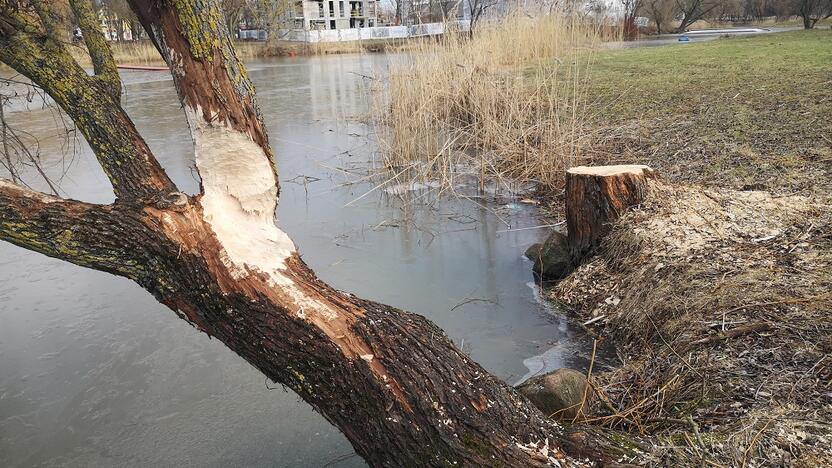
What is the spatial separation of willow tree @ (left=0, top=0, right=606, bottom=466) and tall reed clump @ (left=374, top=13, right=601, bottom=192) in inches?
142

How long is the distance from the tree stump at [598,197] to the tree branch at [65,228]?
270 centimetres

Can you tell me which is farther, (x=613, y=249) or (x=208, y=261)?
(x=613, y=249)

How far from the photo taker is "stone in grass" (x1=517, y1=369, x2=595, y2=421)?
6.91ft

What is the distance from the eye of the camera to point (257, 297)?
177cm

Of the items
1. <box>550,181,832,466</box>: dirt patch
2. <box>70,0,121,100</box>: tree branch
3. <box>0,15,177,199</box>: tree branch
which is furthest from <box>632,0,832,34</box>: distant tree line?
<box>0,15,177,199</box>: tree branch

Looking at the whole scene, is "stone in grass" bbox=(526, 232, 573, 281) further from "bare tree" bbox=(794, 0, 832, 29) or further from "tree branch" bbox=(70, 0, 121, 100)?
"bare tree" bbox=(794, 0, 832, 29)

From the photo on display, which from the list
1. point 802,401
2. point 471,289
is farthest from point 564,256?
point 802,401

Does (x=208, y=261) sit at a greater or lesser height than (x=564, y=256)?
greater

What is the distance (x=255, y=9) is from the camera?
29844mm

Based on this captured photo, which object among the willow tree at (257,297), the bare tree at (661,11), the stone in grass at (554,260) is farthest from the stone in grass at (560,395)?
the bare tree at (661,11)

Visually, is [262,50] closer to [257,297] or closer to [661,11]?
[661,11]

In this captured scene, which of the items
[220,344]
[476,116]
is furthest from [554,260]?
[476,116]

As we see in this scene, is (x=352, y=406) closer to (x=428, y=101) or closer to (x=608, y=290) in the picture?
(x=608, y=290)

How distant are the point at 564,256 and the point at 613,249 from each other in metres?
0.38
